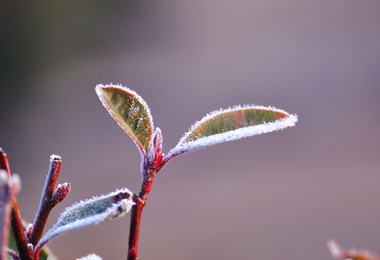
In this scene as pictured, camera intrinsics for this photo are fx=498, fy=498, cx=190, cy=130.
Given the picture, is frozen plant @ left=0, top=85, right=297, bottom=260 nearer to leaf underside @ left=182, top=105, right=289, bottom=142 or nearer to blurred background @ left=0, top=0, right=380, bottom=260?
leaf underside @ left=182, top=105, right=289, bottom=142

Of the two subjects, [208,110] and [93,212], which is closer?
[93,212]

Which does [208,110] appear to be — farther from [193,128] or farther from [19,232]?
[19,232]

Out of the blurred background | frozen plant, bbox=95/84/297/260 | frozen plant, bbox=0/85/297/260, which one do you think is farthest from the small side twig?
the blurred background

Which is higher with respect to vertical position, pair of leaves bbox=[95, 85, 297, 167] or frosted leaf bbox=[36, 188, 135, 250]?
pair of leaves bbox=[95, 85, 297, 167]

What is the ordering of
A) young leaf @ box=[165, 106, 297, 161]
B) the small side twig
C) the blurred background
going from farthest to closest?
the blurred background
young leaf @ box=[165, 106, 297, 161]
the small side twig

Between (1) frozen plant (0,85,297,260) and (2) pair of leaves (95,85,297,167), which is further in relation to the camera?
(2) pair of leaves (95,85,297,167)

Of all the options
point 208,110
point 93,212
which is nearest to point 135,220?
point 93,212

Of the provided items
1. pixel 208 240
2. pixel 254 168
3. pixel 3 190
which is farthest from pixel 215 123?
pixel 254 168
